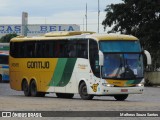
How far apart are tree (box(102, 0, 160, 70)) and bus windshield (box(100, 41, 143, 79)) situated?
103 ft

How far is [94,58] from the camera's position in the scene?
29.6m

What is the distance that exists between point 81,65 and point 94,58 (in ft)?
3.95

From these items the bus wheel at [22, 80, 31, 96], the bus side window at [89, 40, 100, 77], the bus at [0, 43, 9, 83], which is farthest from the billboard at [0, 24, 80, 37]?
the bus side window at [89, 40, 100, 77]

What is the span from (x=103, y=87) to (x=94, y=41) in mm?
2239

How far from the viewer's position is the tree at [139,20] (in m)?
61.8

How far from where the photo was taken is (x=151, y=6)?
61.9 meters

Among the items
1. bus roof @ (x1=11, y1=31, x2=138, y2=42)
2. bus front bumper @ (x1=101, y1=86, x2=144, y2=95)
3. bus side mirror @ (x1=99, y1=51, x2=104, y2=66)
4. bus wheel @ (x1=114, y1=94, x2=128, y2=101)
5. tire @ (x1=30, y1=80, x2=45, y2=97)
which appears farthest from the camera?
tire @ (x1=30, y1=80, x2=45, y2=97)

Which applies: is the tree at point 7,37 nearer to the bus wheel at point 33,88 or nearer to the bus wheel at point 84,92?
the bus wheel at point 33,88

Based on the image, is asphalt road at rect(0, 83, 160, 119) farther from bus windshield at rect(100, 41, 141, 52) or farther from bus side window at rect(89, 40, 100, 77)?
bus windshield at rect(100, 41, 141, 52)

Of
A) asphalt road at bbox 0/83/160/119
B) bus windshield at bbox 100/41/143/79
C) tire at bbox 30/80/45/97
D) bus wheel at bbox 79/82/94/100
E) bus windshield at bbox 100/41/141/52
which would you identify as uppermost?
bus windshield at bbox 100/41/141/52

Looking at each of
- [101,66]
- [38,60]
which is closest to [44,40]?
[38,60]

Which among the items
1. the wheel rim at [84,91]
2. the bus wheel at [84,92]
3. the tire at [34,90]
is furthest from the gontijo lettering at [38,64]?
the wheel rim at [84,91]

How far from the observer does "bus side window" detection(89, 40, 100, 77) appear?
96.8 feet

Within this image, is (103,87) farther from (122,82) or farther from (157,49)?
(157,49)
